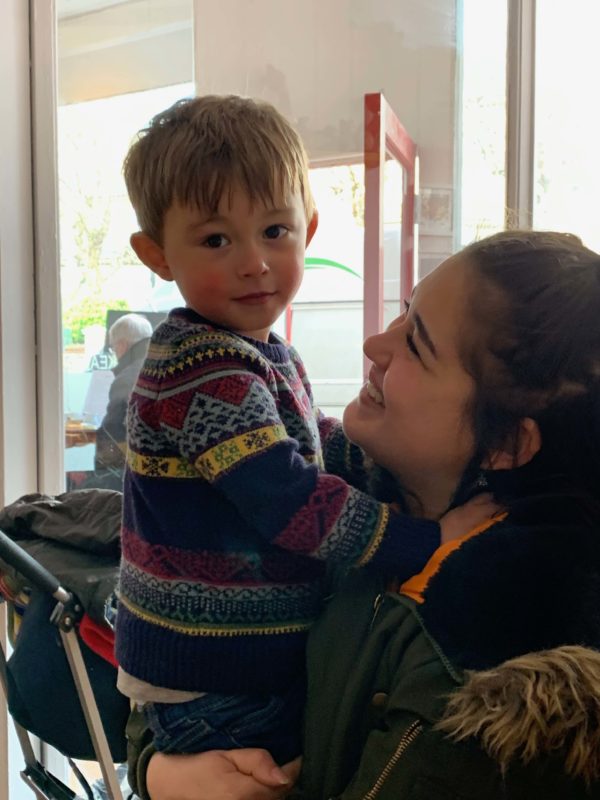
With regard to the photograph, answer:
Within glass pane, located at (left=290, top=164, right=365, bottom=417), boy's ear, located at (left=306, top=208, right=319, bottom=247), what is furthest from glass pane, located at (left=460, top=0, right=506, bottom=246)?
boy's ear, located at (left=306, top=208, right=319, bottom=247)

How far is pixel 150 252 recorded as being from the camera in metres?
0.99

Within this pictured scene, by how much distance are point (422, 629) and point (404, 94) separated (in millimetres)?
1467

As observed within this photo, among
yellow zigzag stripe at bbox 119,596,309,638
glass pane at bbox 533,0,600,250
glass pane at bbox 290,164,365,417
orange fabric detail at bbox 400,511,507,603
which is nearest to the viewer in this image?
orange fabric detail at bbox 400,511,507,603

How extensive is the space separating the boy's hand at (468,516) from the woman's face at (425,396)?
0.04 metres

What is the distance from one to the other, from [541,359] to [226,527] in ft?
1.22

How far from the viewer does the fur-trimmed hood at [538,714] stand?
2.02 ft

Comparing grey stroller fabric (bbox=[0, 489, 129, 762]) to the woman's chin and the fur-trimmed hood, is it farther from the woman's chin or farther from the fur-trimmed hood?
the fur-trimmed hood

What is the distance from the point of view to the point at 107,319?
2.14m

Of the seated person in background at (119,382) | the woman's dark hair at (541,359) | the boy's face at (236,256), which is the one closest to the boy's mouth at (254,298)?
the boy's face at (236,256)

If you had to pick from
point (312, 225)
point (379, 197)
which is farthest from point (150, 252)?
point (379, 197)

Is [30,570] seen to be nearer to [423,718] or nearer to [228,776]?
[228,776]

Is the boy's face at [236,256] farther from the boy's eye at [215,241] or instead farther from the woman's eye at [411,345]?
the woman's eye at [411,345]

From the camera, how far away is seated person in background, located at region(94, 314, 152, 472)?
6.98ft

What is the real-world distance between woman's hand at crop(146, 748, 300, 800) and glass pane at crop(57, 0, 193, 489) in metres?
1.32
